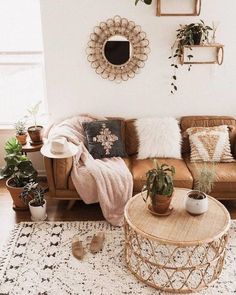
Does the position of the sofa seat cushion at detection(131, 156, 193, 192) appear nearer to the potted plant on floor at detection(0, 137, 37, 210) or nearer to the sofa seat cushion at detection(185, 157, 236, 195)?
the sofa seat cushion at detection(185, 157, 236, 195)

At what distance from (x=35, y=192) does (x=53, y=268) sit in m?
0.79

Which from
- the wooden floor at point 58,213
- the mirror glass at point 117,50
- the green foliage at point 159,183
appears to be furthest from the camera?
the mirror glass at point 117,50

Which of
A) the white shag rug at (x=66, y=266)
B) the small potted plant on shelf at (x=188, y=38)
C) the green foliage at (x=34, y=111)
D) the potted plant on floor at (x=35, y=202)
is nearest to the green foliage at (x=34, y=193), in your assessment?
the potted plant on floor at (x=35, y=202)

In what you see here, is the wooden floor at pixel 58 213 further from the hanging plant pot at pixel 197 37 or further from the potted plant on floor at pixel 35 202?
the hanging plant pot at pixel 197 37

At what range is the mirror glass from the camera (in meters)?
3.69

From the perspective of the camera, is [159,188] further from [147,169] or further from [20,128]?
[20,128]

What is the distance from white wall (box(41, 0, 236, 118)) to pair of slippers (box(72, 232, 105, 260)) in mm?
1476

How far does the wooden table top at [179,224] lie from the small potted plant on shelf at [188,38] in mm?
1630

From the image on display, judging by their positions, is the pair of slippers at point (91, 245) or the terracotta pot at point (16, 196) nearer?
the pair of slippers at point (91, 245)

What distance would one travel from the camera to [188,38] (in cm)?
350

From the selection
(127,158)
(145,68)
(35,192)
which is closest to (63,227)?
(35,192)

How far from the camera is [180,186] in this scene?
128 inches

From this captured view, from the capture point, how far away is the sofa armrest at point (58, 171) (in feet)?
10.5

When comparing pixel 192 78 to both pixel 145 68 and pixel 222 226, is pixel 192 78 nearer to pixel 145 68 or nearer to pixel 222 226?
pixel 145 68
